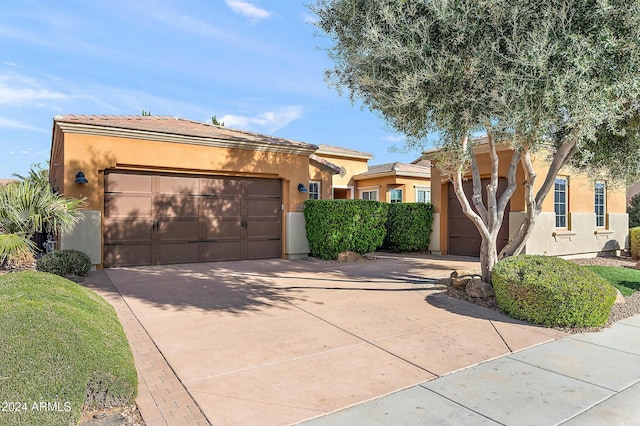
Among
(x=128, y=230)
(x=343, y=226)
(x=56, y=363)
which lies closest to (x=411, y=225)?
(x=343, y=226)

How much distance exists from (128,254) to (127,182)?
2038 mm

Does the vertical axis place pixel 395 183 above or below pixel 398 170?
below

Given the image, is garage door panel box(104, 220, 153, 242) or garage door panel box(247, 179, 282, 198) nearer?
garage door panel box(104, 220, 153, 242)

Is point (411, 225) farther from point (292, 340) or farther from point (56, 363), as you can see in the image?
point (56, 363)

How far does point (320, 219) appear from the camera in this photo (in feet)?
39.5

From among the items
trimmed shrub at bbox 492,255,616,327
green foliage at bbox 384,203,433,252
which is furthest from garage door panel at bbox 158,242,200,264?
trimmed shrub at bbox 492,255,616,327

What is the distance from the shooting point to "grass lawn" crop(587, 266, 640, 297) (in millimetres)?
8055

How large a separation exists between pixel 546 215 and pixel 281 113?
10962 millimetres

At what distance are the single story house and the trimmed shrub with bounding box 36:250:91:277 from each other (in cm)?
95

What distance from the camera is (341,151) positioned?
873 inches

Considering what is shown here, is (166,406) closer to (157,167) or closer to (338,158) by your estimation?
(157,167)

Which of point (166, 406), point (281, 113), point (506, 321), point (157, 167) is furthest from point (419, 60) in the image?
point (281, 113)

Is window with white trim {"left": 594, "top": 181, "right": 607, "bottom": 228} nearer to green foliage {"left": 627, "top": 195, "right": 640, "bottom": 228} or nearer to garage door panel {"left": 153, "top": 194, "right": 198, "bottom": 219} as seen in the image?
green foliage {"left": 627, "top": 195, "right": 640, "bottom": 228}

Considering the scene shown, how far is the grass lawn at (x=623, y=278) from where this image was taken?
26.4ft
